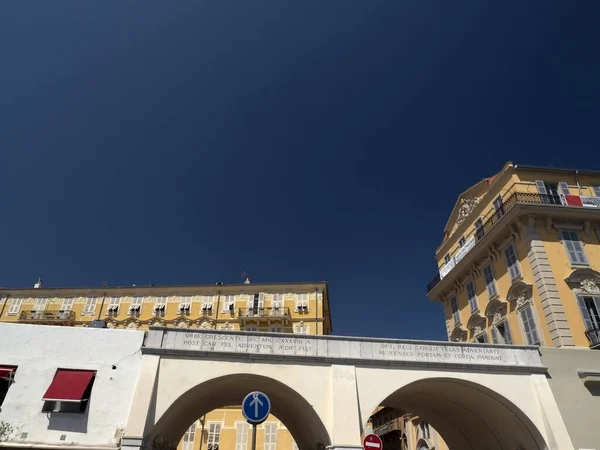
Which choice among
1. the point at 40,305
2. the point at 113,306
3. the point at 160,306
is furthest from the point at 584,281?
the point at 40,305

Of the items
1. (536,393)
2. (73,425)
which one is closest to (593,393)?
(536,393)

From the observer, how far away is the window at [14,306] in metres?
41.3

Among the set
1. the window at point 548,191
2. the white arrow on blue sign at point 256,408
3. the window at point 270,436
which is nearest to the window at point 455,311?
the window at point 548,191

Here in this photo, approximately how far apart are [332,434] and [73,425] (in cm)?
880

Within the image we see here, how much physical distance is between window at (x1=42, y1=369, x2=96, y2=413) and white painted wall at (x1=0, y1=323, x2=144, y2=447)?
0.62 feet

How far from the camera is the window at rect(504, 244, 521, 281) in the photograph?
72.8 feet

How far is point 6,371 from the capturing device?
14141mm

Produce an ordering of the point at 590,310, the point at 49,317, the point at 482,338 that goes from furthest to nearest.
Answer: the point at 49,317, the point at 482,338, the point at 590,310

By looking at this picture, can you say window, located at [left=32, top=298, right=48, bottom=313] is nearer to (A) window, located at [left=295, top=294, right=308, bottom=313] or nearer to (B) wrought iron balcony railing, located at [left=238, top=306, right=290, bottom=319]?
(B) wrought iron balcony railing, located at [left=238, top=306, right=290, bottom=319]

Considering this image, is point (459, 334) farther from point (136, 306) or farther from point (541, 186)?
point (136, 306)

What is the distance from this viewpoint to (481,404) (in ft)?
56.9

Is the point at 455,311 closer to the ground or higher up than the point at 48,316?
closer to the ground

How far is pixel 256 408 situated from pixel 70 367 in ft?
31.1

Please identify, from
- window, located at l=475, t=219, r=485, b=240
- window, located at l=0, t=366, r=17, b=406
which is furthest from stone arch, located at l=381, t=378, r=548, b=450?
window, located at l=0, t=366, r=17, b=406
